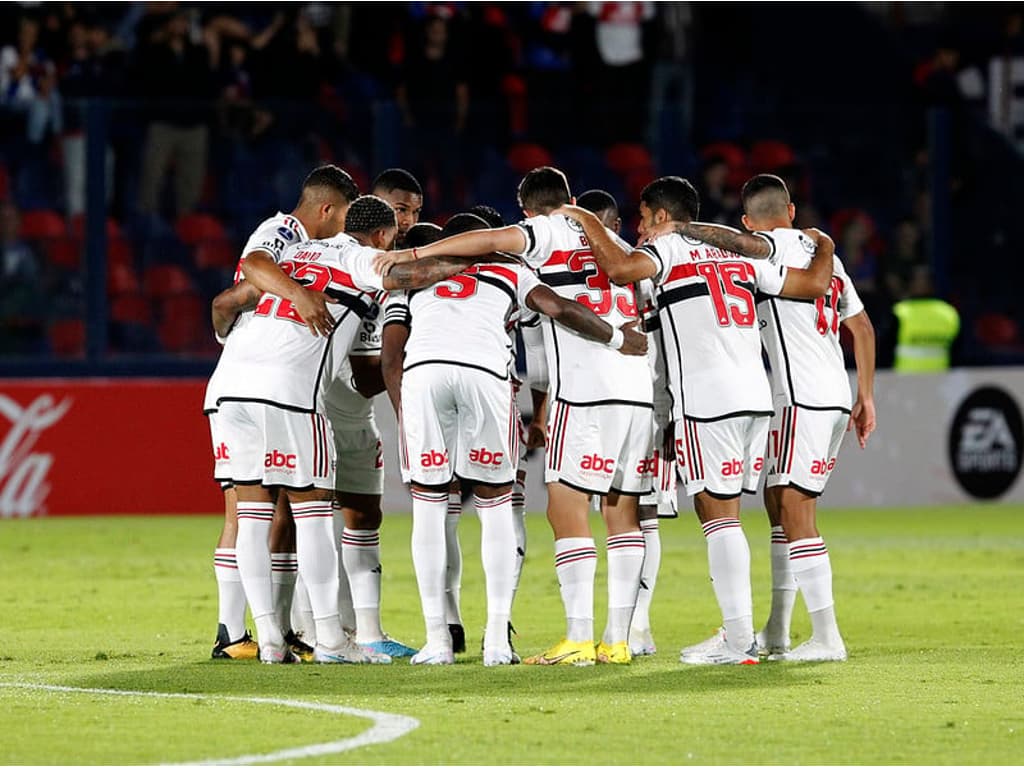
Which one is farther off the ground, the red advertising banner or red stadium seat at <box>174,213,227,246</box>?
red stadium seat at <box>174,213,227,246</box>

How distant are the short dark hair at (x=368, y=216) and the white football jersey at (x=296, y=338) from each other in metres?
0.14

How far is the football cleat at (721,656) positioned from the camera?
8125 millimetres

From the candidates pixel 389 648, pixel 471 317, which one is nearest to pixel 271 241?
pixel 471 317

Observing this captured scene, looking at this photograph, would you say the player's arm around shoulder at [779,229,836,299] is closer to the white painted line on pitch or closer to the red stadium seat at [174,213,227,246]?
the white painted line on pitch

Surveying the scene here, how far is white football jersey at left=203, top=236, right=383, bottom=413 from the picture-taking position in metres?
8.14

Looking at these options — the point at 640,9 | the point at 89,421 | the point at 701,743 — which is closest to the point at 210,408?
the point at 701,743

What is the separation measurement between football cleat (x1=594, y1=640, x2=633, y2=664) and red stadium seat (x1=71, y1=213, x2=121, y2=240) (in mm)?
8671

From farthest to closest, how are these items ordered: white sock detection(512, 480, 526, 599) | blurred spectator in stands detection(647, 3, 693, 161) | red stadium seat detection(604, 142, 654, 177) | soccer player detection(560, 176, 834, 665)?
blurred spectator in stands detection(647, 3, 693, 161) → red stadium seat detection(604, 142, 654, 177) → white sock detection(512, 480, 526, 599) → soccer player detection(560, 176, 834, 665)

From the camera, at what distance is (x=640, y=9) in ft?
64.9

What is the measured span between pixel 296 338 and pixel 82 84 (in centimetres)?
978

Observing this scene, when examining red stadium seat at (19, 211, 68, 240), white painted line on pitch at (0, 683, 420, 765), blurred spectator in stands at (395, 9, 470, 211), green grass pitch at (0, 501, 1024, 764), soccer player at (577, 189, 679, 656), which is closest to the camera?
white painted line on pitch at (0, 683, 420, 765)

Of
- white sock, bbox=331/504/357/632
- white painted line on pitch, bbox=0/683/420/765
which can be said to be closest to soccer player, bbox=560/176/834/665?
white sock, bbox=331/504/357/632

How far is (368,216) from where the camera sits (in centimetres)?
846

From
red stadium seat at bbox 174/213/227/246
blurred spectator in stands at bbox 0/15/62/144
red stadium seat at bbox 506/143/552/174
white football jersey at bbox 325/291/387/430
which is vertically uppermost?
blurred spectator in stands at bbox 0/15/62/144
